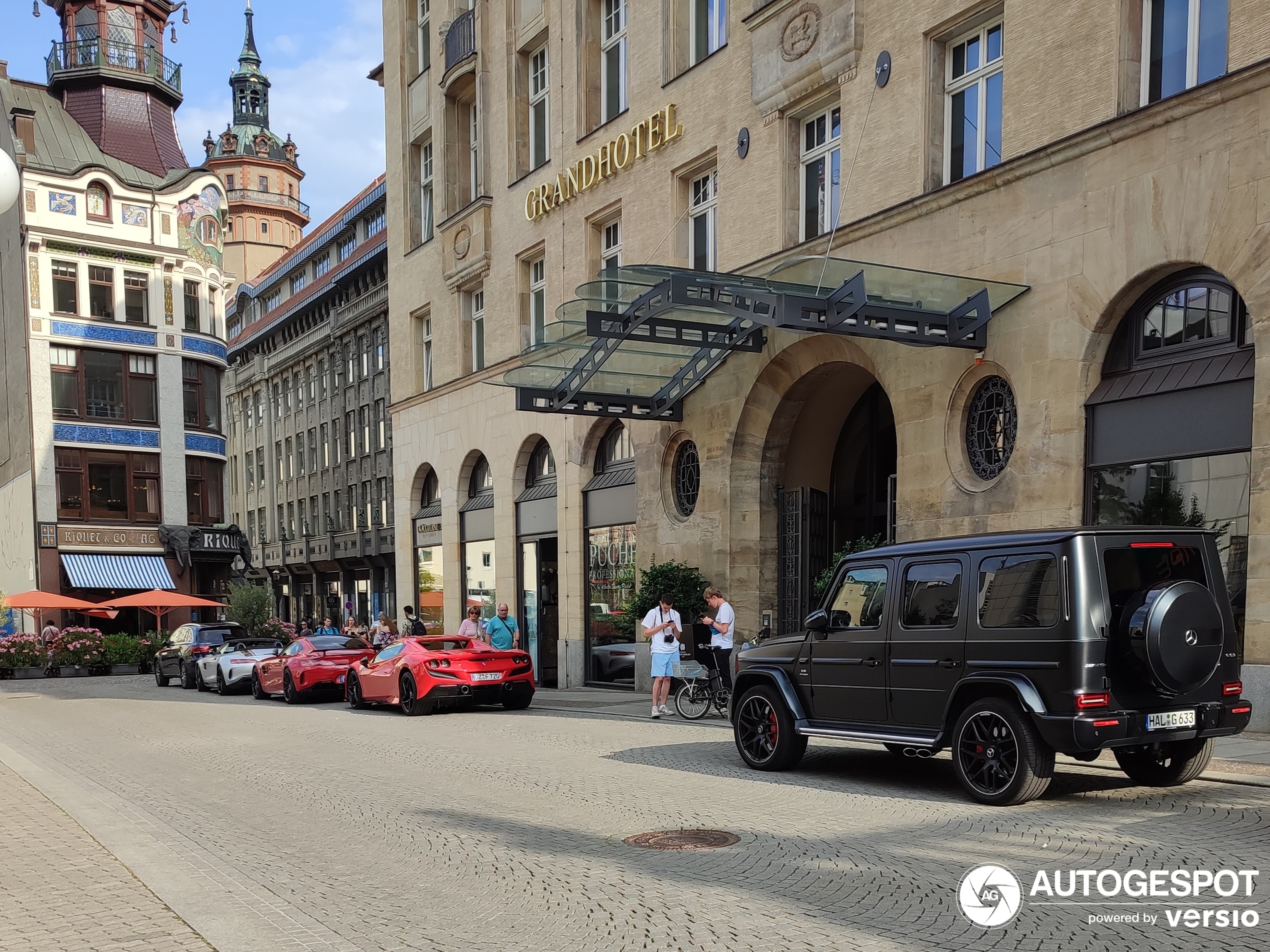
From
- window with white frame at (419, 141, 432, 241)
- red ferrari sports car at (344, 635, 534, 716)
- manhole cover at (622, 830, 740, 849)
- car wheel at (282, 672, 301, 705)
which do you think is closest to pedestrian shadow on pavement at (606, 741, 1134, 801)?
manhole cover at (622, 830, 740, 849)

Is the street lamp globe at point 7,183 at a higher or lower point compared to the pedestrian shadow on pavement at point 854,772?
higher

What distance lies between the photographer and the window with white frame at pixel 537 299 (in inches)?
1128

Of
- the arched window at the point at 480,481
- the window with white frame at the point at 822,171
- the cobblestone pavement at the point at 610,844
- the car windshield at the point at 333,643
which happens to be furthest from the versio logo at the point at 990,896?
the arched window at the point at 480,481

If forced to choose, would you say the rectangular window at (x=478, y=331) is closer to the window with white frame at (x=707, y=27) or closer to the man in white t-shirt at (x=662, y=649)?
the window with white frame at (x=707, y=27)

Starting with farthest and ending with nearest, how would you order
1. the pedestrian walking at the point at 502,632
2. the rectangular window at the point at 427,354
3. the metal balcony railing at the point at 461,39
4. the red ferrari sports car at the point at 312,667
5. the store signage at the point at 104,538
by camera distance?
the store signage at the point at 104,538, the rectangular window at the point at 427,354, the metal balcony railing at the point at 461,39, the red ferrari sports car at the point at 312,667, the pedestrian walking at the point at 502,632

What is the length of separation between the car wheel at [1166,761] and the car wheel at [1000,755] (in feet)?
3.13

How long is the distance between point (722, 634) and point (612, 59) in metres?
14.0

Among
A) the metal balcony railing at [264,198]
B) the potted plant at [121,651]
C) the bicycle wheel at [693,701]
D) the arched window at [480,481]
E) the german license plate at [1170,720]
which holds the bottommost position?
the potted plant at [121,651]

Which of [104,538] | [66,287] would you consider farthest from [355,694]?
[66,287]

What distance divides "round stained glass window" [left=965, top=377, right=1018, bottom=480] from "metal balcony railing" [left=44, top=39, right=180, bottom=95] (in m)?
51.6

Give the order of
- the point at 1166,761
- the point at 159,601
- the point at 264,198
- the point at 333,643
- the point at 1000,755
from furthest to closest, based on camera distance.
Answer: the point at 264,198 → the point at 159,601 → the point at 333,643 → the point at 1166,761 → the point at 1000,755

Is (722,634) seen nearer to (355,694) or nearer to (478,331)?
(355,694)

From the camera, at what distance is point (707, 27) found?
23.4 metres

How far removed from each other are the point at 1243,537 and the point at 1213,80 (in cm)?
483
